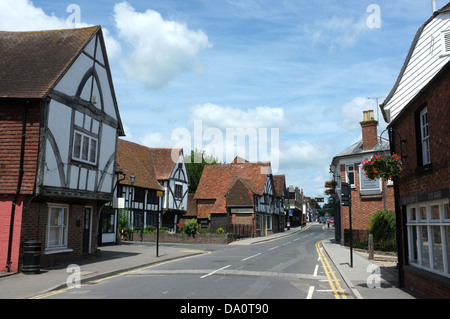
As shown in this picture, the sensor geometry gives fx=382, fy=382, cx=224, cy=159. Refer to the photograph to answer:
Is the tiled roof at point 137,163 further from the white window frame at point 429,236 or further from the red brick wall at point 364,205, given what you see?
the white window frame at point 429,236

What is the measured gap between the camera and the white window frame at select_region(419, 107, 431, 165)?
992 cm

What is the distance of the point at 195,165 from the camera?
67.6 m

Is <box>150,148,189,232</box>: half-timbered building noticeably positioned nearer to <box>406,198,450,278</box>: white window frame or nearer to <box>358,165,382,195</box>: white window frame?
<box>358,165,382,195</box>: white window frame

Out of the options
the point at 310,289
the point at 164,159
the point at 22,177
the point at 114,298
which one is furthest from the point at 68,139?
the point at 164,159

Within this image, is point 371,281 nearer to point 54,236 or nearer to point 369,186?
point 54,236

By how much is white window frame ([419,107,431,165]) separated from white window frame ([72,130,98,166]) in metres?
13.0


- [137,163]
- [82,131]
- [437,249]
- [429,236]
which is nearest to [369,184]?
[429,236]

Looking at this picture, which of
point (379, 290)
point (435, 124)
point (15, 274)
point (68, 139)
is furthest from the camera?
point (68, 139)

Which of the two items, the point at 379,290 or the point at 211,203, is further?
the point at 211,203

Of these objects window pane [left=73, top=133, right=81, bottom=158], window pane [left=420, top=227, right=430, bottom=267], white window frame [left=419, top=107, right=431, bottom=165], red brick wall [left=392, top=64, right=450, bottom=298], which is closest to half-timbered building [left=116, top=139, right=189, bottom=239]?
window pane [left=73, top=133, right=81, bottom=158]

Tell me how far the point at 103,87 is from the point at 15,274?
376 inches

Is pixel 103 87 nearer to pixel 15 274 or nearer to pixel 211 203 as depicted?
pixel 15 274

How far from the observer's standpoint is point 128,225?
3459 cm

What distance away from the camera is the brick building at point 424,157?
341 inches
